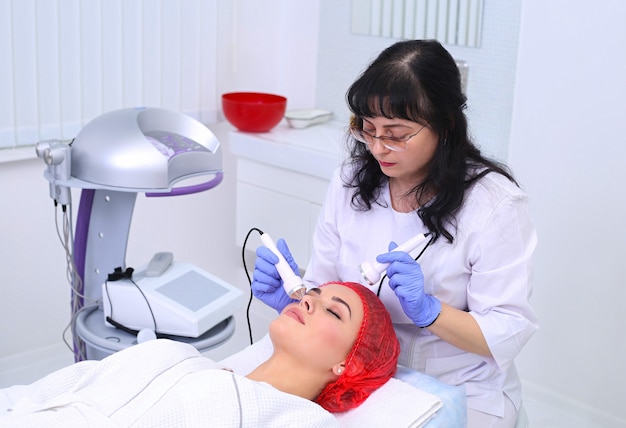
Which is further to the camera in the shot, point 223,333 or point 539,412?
point 539,412

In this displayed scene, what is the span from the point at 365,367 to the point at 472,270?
0.28 metres

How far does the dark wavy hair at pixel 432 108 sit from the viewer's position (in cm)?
151

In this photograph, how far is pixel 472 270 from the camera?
159cm

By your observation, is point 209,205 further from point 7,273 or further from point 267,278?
point 267,278

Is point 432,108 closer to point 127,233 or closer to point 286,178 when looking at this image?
point 127,233

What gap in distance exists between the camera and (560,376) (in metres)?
2.49

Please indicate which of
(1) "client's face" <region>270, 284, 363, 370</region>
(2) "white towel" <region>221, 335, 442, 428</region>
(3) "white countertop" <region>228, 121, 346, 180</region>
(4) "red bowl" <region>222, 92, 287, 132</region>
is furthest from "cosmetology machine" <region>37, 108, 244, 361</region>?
(4) "red bowl" <region>222, 92, 287, 132</region>

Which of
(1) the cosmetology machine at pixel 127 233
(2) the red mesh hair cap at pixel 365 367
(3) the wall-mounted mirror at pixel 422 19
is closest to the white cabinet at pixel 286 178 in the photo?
(3) the wall-mounted mirror at pixel 422 19

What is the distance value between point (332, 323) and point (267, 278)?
20 centimetres

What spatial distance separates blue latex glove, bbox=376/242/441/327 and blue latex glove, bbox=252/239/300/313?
258mm

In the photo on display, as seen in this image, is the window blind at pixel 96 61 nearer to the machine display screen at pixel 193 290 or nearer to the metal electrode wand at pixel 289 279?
the machine display screen at pixel 193 290

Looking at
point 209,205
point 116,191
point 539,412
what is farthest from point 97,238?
point 539,412

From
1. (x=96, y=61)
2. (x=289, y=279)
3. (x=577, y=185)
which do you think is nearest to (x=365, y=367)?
(x=289, y=279)

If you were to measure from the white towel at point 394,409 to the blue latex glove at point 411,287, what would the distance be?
0.13 meters
